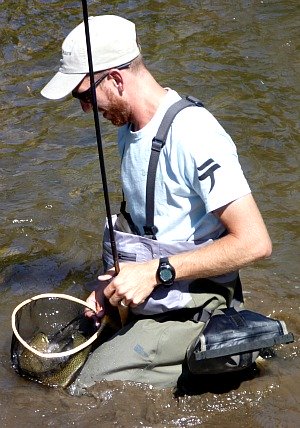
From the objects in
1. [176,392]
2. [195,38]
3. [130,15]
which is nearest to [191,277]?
[176,392]

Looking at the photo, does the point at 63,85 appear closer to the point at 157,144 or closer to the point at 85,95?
the point at 85,95

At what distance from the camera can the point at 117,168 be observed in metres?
7.04

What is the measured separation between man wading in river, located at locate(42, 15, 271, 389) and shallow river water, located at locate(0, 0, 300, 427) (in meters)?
0.27

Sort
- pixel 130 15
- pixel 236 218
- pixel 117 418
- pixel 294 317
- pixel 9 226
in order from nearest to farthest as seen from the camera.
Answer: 1. pixel 236 218
2. pixel 117 418
3. pixel 294 317
4. pixel 9 226
5. pixel 130 15

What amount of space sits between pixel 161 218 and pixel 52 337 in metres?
1.13

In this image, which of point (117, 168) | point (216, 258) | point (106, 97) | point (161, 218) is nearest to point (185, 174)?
point (161, 218)

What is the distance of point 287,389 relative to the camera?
4355 millimetres

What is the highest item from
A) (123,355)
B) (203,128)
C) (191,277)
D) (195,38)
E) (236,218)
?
(203,128)

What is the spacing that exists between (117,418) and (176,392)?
0.35 meters

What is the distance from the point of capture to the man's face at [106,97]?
13.1ft

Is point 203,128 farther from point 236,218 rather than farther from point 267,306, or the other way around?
point 267,306

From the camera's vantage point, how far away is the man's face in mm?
4000

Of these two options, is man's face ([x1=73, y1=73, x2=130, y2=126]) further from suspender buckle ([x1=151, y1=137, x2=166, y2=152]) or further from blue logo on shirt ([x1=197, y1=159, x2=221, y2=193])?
blue logo on shirt ([x1=197, y1=159, x2=221, y2=193])

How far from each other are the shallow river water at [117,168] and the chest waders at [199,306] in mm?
383
